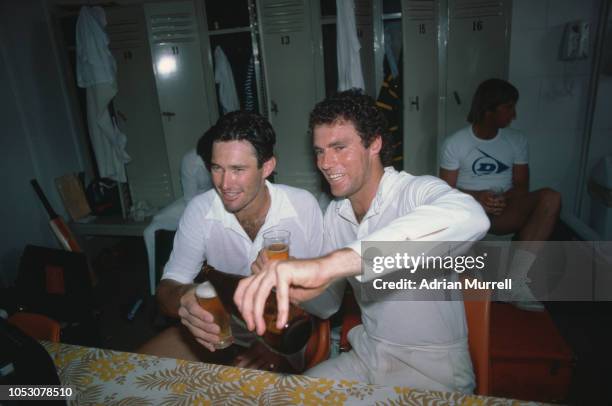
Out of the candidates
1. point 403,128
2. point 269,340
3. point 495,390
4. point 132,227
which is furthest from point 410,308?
point 132,227

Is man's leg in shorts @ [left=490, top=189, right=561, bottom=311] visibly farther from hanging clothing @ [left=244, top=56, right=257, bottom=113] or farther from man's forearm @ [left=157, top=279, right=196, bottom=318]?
hanging clothing @ [left=244, top=56, right=257, bottom=113]

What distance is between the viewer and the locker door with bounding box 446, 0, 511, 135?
3.57 meters

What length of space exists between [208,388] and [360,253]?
0.49 meters

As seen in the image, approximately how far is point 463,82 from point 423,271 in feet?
9.90

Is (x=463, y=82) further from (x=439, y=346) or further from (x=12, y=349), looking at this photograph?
(x=12, y=349)

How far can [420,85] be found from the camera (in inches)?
149

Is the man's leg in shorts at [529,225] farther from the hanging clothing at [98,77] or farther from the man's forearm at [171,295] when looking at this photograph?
the hanging clothing at [98,77]

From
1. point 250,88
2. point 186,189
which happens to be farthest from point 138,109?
point 186,189

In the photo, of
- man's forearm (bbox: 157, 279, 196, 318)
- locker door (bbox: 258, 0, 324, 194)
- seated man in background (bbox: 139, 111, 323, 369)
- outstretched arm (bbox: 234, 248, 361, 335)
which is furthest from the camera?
locker door (bbox: 258, 0, 324, 194)

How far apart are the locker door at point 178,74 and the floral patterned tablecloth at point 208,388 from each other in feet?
11.0

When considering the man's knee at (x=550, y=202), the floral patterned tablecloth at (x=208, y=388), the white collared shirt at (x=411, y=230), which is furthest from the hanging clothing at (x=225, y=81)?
the floral patterned tablecloth at (x=208, y=388)

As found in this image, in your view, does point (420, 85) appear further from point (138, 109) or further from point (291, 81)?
point (138, 109)

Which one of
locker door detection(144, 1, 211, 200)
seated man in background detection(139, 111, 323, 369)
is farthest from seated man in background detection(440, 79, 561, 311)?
locker door detection(144, 1, 211, 200)

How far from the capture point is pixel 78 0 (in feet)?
13.5
